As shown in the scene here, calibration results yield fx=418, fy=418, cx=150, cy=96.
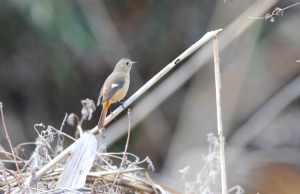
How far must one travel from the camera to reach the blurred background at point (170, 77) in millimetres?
5961

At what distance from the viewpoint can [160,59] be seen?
22.7 ft

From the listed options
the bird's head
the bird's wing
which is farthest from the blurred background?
the bird's wing

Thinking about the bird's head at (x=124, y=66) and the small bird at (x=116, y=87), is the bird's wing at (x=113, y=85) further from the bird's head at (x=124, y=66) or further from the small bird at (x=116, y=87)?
the bird's head at (x=124, y=66)

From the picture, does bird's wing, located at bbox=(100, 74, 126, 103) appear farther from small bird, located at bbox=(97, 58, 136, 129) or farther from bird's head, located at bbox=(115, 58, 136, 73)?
bird's head, located at bbox=(115, 58, 136, 73)

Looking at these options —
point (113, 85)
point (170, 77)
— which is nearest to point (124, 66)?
point (113, 85)

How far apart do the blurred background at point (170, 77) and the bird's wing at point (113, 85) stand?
5.95 ft

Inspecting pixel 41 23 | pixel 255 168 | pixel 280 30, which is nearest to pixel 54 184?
pixel 41 23

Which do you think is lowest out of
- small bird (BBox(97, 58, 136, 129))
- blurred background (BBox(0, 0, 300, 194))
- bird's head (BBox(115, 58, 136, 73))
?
small bird (BBox(97, 58, 136, 129))

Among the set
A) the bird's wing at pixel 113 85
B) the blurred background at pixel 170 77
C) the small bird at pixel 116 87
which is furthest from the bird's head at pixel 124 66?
the blurred background at pixel 170 77

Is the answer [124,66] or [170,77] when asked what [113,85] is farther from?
[170,77]

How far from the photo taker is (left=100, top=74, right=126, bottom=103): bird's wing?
10.8 ft

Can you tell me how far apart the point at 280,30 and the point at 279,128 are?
58.2 inches

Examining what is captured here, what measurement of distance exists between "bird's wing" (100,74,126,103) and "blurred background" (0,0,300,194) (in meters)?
1.81

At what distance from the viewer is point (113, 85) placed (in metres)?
3.49
